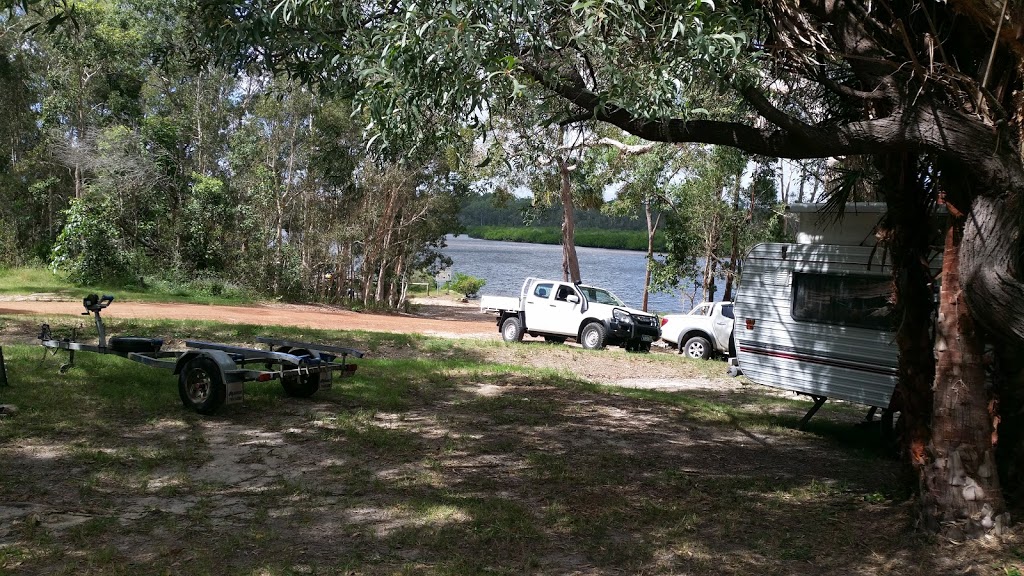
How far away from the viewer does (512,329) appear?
20.4 m

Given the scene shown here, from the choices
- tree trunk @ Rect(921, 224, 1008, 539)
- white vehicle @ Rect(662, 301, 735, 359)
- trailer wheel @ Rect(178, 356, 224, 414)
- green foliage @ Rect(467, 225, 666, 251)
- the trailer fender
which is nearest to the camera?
tree trunk @ Rect(921, 224, 1008, 539)

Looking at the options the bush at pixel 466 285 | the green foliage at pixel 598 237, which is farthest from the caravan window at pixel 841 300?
the bush at pixel 466 285

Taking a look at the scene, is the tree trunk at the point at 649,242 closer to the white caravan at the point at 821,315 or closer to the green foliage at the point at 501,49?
the white caravan at the point at 821,315

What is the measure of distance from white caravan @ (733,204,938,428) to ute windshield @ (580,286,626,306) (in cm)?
945

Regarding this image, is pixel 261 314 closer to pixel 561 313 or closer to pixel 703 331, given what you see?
pixel 561 313

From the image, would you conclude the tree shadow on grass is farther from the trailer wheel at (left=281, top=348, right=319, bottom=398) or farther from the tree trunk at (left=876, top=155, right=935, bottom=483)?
the tree trunk at (left=876, top=155, right=935, bottom=483)

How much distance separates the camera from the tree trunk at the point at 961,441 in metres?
5.63

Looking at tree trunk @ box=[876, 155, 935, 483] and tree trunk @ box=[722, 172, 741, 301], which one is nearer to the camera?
tree trunk @ box=[876, 155, 935, 483]

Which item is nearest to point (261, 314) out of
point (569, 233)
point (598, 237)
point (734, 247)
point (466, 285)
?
point (569, 233)

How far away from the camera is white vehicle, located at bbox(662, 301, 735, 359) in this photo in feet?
60.6

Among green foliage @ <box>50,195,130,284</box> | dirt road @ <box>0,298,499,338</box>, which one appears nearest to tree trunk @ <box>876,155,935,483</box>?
dirt road @ <box>0,298,499,338</box>

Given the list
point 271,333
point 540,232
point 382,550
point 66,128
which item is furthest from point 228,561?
point 540,232

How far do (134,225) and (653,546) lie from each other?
2614cm

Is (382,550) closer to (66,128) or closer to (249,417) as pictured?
(249,417)
